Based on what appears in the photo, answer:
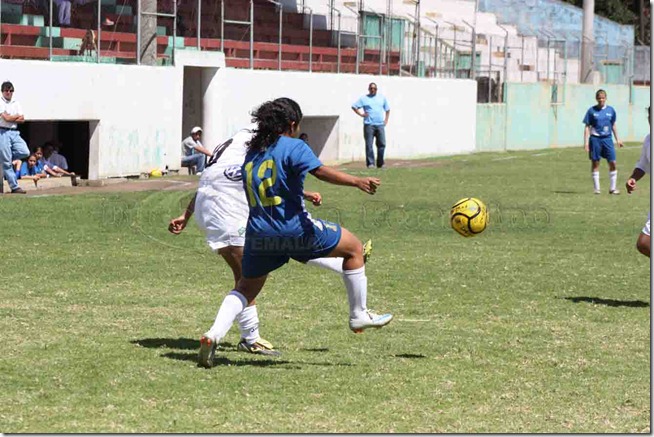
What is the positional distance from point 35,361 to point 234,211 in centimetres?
176

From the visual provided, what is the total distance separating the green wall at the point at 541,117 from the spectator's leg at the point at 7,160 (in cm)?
2399

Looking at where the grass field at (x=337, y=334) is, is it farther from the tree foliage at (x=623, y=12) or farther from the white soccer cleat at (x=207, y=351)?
the tree foliage at (x=623, y=12)

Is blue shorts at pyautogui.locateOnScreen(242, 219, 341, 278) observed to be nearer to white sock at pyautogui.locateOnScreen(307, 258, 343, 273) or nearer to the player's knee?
white sock at pyautogui.locateOnScreen(307, 258, 343, 273)

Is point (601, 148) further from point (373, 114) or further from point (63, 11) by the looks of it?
point (63, 11)

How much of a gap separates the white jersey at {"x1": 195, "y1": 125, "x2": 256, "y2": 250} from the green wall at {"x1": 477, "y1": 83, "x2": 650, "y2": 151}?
34.3 metres

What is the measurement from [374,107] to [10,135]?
11.1 metres

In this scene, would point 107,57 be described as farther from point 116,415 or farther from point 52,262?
point 116,415

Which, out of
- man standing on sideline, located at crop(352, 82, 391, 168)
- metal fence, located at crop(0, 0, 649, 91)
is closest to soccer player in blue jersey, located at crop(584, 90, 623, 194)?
man standing on sideline, located at crop(352, 82, 391, 168)

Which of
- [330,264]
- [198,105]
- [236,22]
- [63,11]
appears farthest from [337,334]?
[236,22]

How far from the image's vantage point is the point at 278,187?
8398 millimetres

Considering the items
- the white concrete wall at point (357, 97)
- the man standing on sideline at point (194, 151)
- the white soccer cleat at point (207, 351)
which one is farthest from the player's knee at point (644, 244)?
the white concrete wall at point (357, 97)

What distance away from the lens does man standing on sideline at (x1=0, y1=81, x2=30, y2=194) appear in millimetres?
20969

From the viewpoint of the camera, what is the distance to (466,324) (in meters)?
10.5

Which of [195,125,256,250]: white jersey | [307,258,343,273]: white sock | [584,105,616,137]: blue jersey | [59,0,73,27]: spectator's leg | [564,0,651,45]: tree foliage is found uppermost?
[564,0,651,45]: tree foliage
